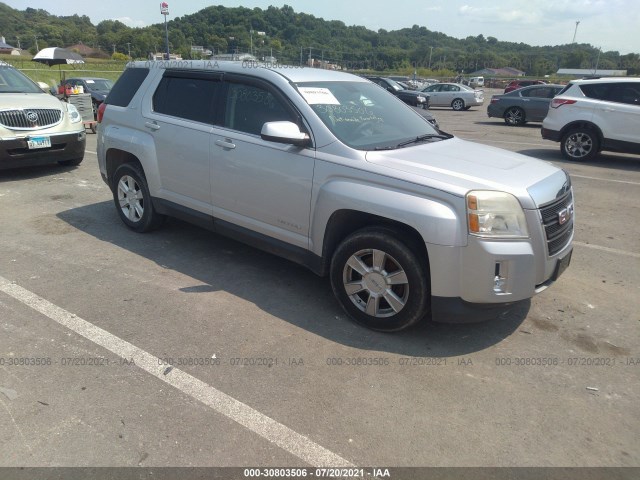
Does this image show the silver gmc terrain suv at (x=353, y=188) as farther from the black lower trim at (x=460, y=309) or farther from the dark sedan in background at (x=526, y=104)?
the dark sedan in background at (x=526, y=104)

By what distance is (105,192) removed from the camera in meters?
7.45

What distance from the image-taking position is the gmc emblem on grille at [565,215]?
11.8ft

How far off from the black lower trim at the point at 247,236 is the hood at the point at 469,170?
977 millimetres

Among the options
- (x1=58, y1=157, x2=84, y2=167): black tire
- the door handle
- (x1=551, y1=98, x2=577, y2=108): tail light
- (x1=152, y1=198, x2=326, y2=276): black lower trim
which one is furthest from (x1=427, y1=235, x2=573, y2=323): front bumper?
(x1=551, y1=98, x2=577, y2=108): tail light

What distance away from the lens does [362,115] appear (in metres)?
4.29

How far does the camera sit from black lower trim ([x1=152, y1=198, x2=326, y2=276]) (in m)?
4.09

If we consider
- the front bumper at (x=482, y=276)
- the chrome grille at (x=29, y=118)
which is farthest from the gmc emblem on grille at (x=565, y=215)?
the chrome grille at (x=29, y=118)

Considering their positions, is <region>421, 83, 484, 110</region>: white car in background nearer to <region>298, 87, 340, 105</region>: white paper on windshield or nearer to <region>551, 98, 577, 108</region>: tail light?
<region>551, 98, 577, 108</region>: tail light

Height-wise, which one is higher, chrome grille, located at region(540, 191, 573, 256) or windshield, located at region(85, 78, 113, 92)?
windshield, located at region(85, 78, 113, 92)

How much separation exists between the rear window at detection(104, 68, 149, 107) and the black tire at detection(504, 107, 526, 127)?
1613 centimetres

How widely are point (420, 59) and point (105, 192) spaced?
342ft

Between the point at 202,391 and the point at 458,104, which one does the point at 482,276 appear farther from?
the point at 458,104

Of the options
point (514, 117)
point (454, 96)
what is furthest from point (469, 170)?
point (454, 96)

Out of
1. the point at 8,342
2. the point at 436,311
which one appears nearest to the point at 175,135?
the point at 8,342
